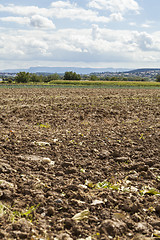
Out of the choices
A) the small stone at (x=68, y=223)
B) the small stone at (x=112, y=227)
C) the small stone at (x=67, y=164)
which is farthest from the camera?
the small stone at (x=67, y=164)

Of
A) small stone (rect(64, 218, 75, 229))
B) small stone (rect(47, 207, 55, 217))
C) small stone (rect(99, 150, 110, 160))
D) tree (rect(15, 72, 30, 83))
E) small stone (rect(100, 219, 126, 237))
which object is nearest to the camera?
small stone (rect(100, 219, 126, 237))

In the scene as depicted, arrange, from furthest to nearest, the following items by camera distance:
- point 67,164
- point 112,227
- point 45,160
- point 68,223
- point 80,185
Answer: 1. point 45,160
2. point 67,164
3. point 80,185
4. point 68,223
5. point 112,227

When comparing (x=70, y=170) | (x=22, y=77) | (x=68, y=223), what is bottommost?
(x=68, y=223)

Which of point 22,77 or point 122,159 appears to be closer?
point 122,159

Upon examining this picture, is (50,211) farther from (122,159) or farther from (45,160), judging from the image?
(122,159)

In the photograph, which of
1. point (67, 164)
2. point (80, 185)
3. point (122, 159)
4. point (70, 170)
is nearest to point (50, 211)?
point (80, 185)

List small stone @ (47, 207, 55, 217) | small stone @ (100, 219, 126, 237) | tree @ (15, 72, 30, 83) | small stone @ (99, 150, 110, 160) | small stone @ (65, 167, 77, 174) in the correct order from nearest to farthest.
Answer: small stone @ (100, 219, 126, 237), small stone @ (47, 207, 55, 217), small stone @ (65, 167, 77, 174), small stone @ (99, 150, 110, 160), tree @ (15, 72, 30, 83)

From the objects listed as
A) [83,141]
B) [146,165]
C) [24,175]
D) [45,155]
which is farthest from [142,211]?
[83,141]

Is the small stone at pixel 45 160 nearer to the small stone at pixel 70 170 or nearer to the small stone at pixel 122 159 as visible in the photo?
the small stone at pixel 70 170

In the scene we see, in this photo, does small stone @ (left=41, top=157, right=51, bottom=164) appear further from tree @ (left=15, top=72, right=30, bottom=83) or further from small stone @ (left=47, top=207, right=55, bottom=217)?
tree @ (left=15, top=72, right=30, bottom=83)

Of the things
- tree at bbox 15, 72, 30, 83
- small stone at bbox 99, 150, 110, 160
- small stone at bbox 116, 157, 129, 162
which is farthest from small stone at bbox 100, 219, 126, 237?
tree at bbox 15, 72, 30, 83

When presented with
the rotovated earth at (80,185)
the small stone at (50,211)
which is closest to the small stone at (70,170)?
the rotovated earth at (80,185)

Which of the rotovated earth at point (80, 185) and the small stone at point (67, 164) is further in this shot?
the small stone at point (67, 164)

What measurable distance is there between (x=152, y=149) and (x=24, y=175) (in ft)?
11.4
